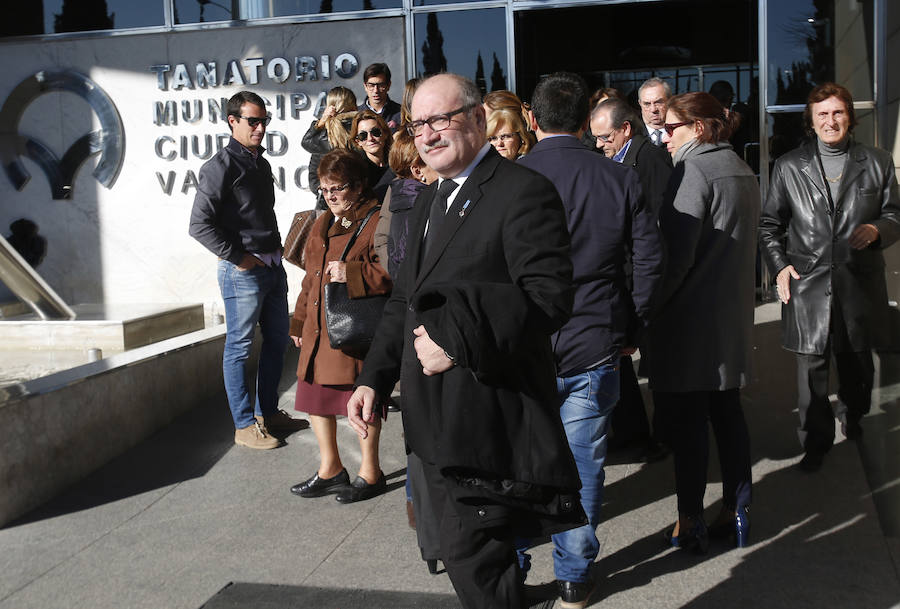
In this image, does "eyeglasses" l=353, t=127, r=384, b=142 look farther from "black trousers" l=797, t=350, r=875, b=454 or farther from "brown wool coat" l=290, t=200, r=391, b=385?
"black trousers" l=797, t=350, r=875, b=454

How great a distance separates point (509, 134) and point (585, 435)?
156 centimetres

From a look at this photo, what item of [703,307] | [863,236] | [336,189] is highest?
[336,189]

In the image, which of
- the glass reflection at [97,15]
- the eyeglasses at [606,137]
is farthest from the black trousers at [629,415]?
the glass reflection at [97,15]

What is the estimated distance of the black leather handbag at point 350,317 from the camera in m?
4.74

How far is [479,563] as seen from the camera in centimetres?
267

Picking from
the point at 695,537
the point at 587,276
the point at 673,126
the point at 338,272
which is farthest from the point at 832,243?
the point at 338,272

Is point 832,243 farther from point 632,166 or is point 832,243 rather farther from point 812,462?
point 632,166

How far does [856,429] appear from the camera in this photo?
5.55 meters

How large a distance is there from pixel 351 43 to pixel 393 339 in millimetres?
8588

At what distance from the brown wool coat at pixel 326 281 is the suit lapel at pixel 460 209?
1.98 meters

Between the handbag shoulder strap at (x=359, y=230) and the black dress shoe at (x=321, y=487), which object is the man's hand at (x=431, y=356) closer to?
the handbag shoulder strap at (x=359, y=230)

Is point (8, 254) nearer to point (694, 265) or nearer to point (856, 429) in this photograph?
point (694, 265)

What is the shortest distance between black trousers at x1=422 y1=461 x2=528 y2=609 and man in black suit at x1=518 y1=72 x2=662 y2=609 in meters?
1.00

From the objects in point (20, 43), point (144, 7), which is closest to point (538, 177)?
point (144, 7)
